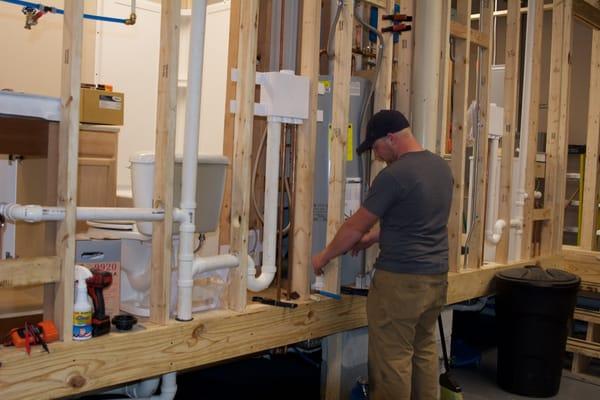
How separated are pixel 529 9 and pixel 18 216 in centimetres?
365

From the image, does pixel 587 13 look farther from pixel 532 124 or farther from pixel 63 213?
pixel 63 213

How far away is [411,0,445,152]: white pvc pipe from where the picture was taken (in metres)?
3.40

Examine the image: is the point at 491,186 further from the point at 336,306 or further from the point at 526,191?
the point at 336,306

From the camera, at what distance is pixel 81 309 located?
6.91 feet

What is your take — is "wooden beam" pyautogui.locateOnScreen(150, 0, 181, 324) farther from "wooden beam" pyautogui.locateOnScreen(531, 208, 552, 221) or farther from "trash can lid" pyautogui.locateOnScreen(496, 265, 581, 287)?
"wooden beam" pyautogui.locateOnScreen(531, 208, 552, 221)

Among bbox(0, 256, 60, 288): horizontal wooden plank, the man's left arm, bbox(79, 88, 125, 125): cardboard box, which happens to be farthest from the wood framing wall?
bbox(79, 88, 125, 125): cardboard box

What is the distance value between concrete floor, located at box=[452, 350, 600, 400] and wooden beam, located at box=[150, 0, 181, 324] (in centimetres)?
235

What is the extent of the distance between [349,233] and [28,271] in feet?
4.34

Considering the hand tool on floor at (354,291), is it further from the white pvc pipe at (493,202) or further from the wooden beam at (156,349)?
the white pvc pipe at (493,202)

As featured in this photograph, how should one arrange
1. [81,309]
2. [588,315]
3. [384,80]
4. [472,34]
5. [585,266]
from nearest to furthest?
[81,309]
[384,80]
[472,34]
[588,315]
[585,266]

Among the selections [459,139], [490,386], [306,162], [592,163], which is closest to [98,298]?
[306,162]

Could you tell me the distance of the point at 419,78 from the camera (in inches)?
135

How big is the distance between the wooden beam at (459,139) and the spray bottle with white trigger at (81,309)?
7.41 ft

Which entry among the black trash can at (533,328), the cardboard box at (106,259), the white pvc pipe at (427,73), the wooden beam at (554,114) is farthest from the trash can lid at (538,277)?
the cardboard box at (106,259)
